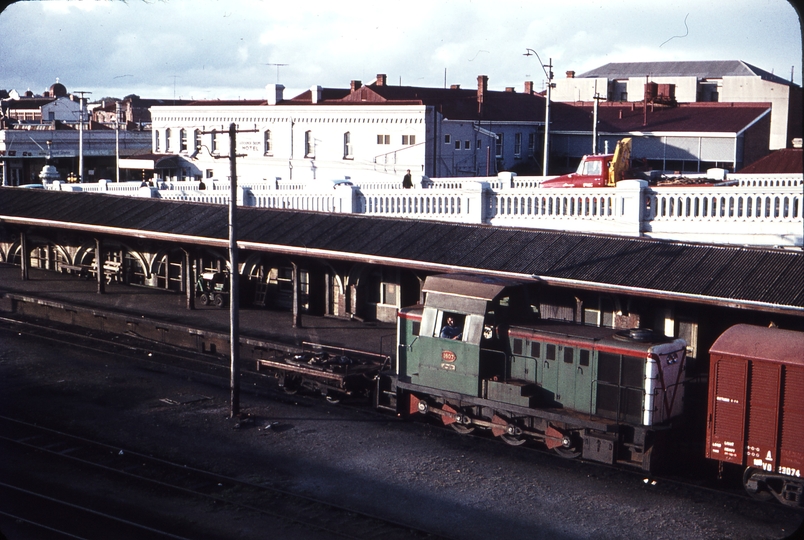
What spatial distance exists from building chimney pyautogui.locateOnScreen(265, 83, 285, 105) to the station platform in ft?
61.3

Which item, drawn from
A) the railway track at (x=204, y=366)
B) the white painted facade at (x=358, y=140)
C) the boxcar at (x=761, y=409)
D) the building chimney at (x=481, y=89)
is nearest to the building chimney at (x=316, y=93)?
the white painted facade at (x=358, y=140)

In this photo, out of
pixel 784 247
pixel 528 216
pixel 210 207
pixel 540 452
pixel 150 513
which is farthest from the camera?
pixel 210 207

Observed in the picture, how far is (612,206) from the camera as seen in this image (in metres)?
21.2

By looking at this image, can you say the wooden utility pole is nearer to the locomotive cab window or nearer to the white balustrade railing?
the locomotive cab window

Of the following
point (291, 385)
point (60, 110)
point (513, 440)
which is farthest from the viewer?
point (60, 110)

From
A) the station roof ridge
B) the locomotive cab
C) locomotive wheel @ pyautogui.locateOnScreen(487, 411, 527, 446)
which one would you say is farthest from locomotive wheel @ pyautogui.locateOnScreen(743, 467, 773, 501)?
the locomotive cab

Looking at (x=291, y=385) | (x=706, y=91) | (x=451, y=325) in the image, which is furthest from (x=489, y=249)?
(x=706, y=91)

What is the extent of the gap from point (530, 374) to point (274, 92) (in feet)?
121

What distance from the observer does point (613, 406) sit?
16031 mm

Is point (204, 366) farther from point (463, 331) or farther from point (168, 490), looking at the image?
point (463, 331)

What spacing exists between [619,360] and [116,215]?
2012 centimetres

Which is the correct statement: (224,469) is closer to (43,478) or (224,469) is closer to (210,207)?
(43,478)

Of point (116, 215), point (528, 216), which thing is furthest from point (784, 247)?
point (116, 215)

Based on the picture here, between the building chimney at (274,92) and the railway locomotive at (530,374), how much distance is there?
34.2 meters
